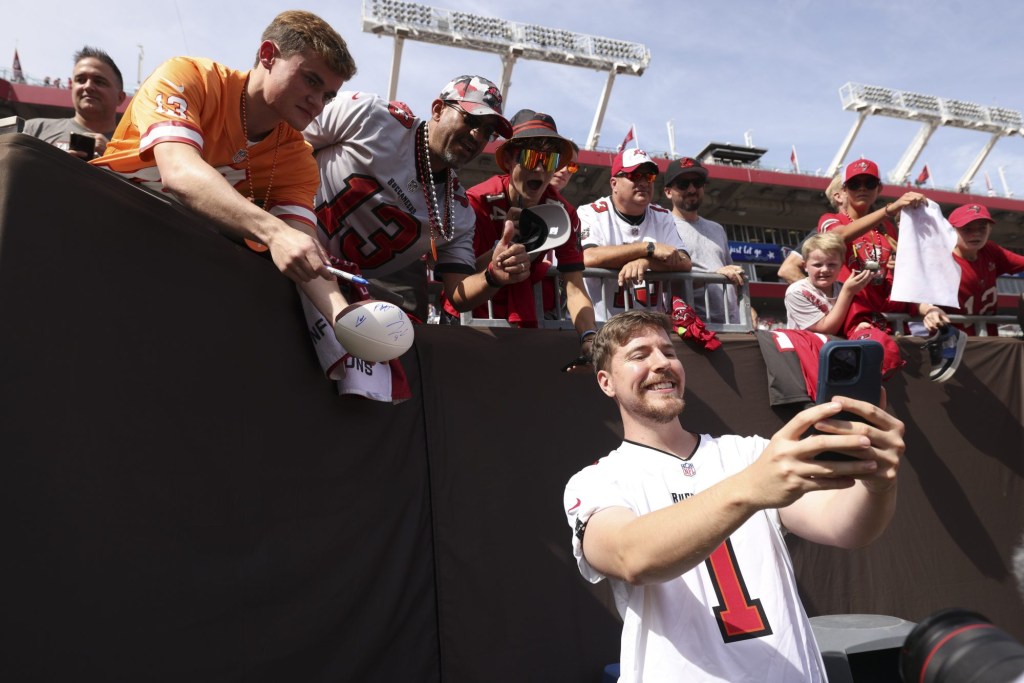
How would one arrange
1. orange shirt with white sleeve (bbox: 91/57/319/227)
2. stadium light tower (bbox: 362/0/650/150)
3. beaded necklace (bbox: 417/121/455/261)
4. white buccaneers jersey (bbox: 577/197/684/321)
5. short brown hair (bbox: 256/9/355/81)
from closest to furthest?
orange shirt with white sleeve (bbox: 91/57/319/227), short brown hair (bbox: 256/9/355/81), beaded necklace (bbox: 417/121/455/261), white buccaneers jersey (bbox: 577/197/684/321), stadium light tower (bbox: 362/0/650/150)

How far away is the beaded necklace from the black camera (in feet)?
8.44

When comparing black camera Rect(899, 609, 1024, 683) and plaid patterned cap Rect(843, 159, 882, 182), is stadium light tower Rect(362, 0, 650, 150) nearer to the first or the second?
plaid patterned cap Rect(843, 159, 882, 182)

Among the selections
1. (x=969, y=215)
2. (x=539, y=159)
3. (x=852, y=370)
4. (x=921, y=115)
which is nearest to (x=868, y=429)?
(x=852, y=370)

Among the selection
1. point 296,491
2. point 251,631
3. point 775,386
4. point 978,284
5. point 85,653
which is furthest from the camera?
point 978,284

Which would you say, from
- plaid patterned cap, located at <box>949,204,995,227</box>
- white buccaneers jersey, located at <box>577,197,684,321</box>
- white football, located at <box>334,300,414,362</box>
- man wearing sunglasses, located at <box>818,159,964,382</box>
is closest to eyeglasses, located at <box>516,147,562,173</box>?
white buccaneers jersey, located at <box>577,197,684,321</box>

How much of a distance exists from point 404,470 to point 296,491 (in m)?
0.76

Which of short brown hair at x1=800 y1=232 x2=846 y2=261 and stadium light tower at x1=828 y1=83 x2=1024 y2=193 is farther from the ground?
stadium light tower at x1=828 y1=83 x2=1024 y2=193

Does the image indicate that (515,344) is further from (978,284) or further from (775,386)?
(978,284)

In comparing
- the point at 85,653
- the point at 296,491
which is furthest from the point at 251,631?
the point at 85,653

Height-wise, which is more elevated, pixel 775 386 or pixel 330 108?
pixel 330 108

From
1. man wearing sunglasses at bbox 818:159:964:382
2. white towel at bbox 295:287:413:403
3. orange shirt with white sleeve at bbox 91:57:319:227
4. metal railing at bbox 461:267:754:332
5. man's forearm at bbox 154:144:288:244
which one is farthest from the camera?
man wearing sunglasses at bbox 818:159:964:382

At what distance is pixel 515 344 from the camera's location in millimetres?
3650

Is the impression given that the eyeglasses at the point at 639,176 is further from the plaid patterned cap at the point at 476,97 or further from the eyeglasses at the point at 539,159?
the plaid patterned cap at the point at 476,97

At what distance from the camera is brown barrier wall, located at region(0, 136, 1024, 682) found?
4.90 ft
